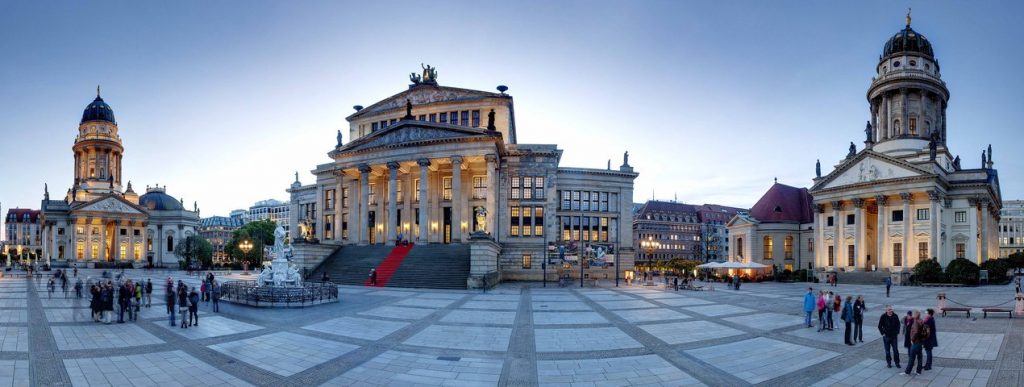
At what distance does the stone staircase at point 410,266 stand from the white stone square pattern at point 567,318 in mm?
16806

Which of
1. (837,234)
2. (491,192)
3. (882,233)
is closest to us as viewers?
(491,192)

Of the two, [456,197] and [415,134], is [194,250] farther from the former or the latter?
[456,197]

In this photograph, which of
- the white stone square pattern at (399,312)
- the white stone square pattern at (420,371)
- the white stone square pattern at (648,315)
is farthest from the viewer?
the white stone square pattern at (648,315)

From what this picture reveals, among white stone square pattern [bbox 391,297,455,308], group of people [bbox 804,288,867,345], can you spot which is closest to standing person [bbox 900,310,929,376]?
group of people [bbox 804,288,867,345]

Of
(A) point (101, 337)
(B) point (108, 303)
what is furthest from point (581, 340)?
(B) point (108, 303)

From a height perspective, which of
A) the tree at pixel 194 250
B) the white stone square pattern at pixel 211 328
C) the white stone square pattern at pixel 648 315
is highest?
the white stone square pattern at pixel 211 328

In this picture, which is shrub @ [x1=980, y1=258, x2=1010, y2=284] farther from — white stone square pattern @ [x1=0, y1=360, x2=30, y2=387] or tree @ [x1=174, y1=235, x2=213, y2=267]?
tree @ [x1=174, y1=235, x2=213, y2=267]

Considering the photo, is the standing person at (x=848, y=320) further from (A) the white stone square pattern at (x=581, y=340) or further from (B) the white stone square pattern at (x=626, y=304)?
(B) the white stone square pattern at (x=626, y=304)

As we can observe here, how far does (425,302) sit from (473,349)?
1429 centimetres

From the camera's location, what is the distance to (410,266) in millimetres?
47219

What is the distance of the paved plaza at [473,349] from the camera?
13.6 m

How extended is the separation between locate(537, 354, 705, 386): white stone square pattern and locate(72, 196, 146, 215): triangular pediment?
12076cm

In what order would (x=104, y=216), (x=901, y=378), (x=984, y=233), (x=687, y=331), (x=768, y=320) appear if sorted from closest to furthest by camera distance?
(x=901, y=378) → (x=687, y=331) → (x=768, y=320) → (x=984, y=233) → (x=104, y=216)

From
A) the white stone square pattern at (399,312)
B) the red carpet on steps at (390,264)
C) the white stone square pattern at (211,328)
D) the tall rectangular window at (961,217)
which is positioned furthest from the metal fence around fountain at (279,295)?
the tall rectangular window at (961,217)
